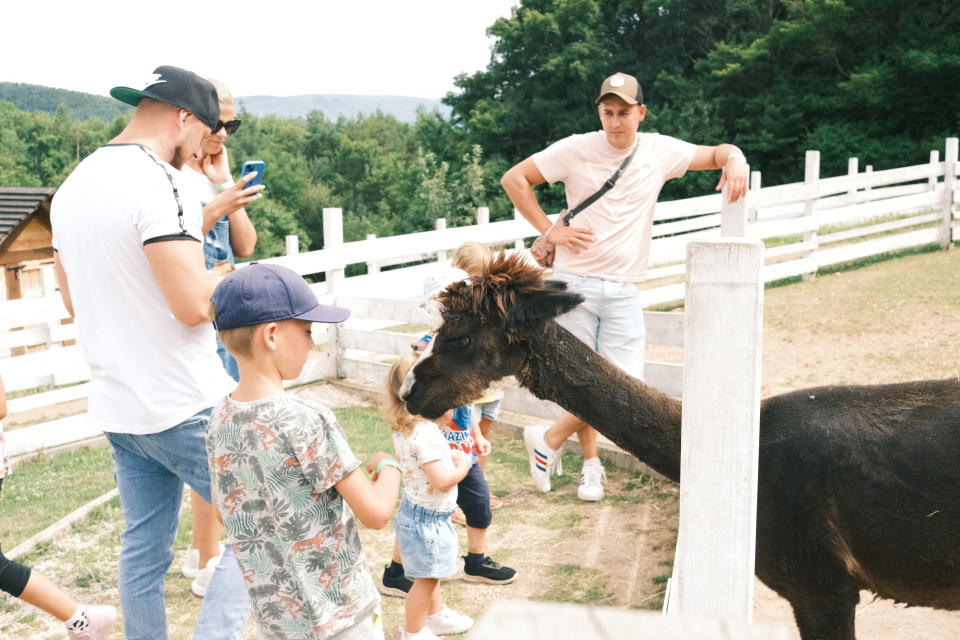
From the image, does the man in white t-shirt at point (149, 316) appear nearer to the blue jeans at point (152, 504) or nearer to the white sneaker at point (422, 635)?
the blue jeans at point (152, 504)

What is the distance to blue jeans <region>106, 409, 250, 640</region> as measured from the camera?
269cm

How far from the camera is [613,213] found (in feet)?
14.7

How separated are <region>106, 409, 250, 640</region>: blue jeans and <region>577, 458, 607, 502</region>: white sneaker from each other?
110 inches

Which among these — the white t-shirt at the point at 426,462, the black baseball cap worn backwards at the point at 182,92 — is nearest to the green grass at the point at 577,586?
the white t-shirt at the point at 426,462

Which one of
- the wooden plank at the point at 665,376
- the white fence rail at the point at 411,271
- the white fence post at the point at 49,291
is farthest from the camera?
the white fence post at the point at 49,291

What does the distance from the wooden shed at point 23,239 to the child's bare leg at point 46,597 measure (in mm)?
16157

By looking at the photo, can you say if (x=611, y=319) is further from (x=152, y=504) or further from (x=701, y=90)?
(x=701, y=90)

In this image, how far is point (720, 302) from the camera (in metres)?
1.46

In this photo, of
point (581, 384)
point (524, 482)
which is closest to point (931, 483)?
point (581, 384)

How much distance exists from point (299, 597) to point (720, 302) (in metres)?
1.40

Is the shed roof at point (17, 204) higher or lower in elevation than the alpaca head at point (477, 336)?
higher

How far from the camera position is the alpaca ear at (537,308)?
316 cm

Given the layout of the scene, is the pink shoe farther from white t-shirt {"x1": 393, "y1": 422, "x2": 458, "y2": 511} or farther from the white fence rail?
the white fence rail

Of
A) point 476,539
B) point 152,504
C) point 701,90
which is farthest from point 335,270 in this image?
point 701,90
